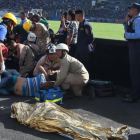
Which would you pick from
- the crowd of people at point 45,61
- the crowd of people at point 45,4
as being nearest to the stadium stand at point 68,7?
the crowd of people at point 45,4

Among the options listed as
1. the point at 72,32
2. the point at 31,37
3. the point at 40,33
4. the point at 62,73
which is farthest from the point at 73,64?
the point at 40,33

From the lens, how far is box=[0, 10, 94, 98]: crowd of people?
6402 mm

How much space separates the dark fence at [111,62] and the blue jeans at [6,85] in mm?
2342

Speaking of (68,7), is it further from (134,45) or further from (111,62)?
(134,45)

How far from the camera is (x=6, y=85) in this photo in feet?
21.8

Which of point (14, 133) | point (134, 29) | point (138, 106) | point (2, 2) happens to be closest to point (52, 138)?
point (14, 133)

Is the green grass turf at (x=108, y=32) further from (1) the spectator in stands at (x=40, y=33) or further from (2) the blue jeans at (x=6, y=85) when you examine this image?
(2) the blue jeans at (x=6, y=85)

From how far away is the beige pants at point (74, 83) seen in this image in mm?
6496

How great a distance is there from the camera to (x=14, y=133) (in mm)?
4367

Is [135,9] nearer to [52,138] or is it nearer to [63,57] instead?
[63,57]

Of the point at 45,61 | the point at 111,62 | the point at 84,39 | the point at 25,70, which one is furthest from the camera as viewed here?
the point at 25,70

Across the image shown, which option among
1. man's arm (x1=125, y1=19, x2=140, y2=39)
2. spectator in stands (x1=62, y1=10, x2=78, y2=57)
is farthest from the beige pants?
spectator in stands (x1=62, y1=10, x2=78, y2=57)

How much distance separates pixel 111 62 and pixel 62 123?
3577 millimetres

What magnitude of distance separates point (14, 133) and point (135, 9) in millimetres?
3368
